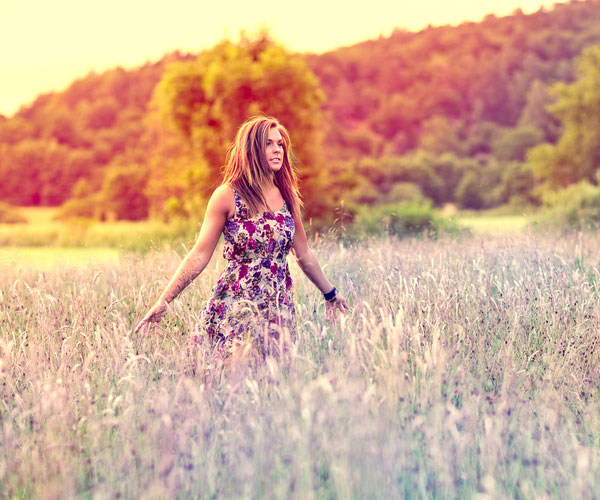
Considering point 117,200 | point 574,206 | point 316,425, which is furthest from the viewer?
point 117,200

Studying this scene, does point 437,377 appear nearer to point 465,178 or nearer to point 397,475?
point 397,475

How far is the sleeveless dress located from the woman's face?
278 millimetres

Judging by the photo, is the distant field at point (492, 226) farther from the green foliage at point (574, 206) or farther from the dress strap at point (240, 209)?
the dress strap at point (240, 209)

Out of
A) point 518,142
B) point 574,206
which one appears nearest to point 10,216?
point 574,206

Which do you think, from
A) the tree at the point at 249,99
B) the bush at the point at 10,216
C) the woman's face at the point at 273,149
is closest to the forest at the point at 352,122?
the tree at the point at 249,99

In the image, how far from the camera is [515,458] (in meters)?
2.81

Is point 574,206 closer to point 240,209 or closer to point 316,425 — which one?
point 240,209

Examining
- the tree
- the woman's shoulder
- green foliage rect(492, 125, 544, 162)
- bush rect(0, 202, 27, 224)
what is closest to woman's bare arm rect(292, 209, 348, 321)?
the woman's shoulder

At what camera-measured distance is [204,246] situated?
12.4 ft

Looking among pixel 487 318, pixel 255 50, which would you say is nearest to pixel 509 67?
pixel 255 50

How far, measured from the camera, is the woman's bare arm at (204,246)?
12.3 ft

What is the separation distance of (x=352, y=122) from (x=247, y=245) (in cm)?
6534

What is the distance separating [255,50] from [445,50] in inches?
2268

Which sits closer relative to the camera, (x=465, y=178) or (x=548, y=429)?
(x=548, y=429)
